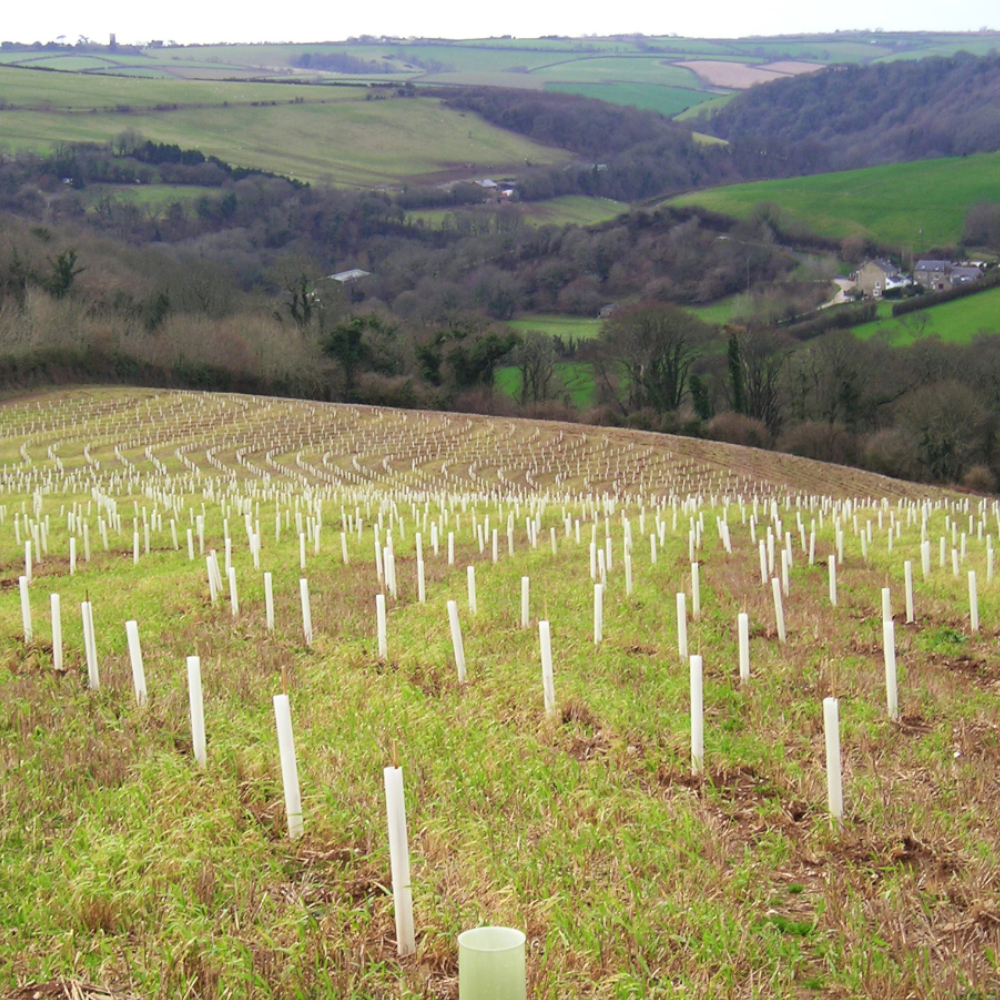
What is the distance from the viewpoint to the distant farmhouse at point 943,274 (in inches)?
3920

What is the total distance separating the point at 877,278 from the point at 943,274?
246 inches

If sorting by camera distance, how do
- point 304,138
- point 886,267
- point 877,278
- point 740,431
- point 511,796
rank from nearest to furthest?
point 511,796 → point 740,431 → point 877,278 → point 886,267 → point 304,138

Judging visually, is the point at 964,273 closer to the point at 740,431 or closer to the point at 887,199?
the point at 887,199

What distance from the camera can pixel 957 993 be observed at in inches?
186

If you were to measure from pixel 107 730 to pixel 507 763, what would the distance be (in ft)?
9.01

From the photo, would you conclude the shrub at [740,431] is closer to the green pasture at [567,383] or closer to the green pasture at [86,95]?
the green pasture at [567,383]

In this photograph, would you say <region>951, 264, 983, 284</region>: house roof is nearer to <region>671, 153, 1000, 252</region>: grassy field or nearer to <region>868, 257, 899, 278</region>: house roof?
<region>868, 257, 899, 278</region>: house roof

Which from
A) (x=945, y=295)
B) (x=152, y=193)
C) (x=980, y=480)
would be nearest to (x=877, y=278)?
(x=945, y=295)

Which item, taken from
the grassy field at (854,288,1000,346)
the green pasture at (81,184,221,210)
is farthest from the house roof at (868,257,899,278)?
the green pasture at (81,184,221,210)

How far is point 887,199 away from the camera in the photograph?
135 m

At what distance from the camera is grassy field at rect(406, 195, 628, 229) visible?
497ft

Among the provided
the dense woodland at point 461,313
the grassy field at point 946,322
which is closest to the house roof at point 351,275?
the dense woodland at point 461,313

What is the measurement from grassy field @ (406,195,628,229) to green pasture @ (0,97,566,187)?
1676 cm

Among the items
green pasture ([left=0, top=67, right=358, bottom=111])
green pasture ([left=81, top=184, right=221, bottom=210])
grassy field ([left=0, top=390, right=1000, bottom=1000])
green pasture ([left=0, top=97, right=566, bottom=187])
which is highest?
green pasture ([left=0, top=67, right=358, bottom=111])
